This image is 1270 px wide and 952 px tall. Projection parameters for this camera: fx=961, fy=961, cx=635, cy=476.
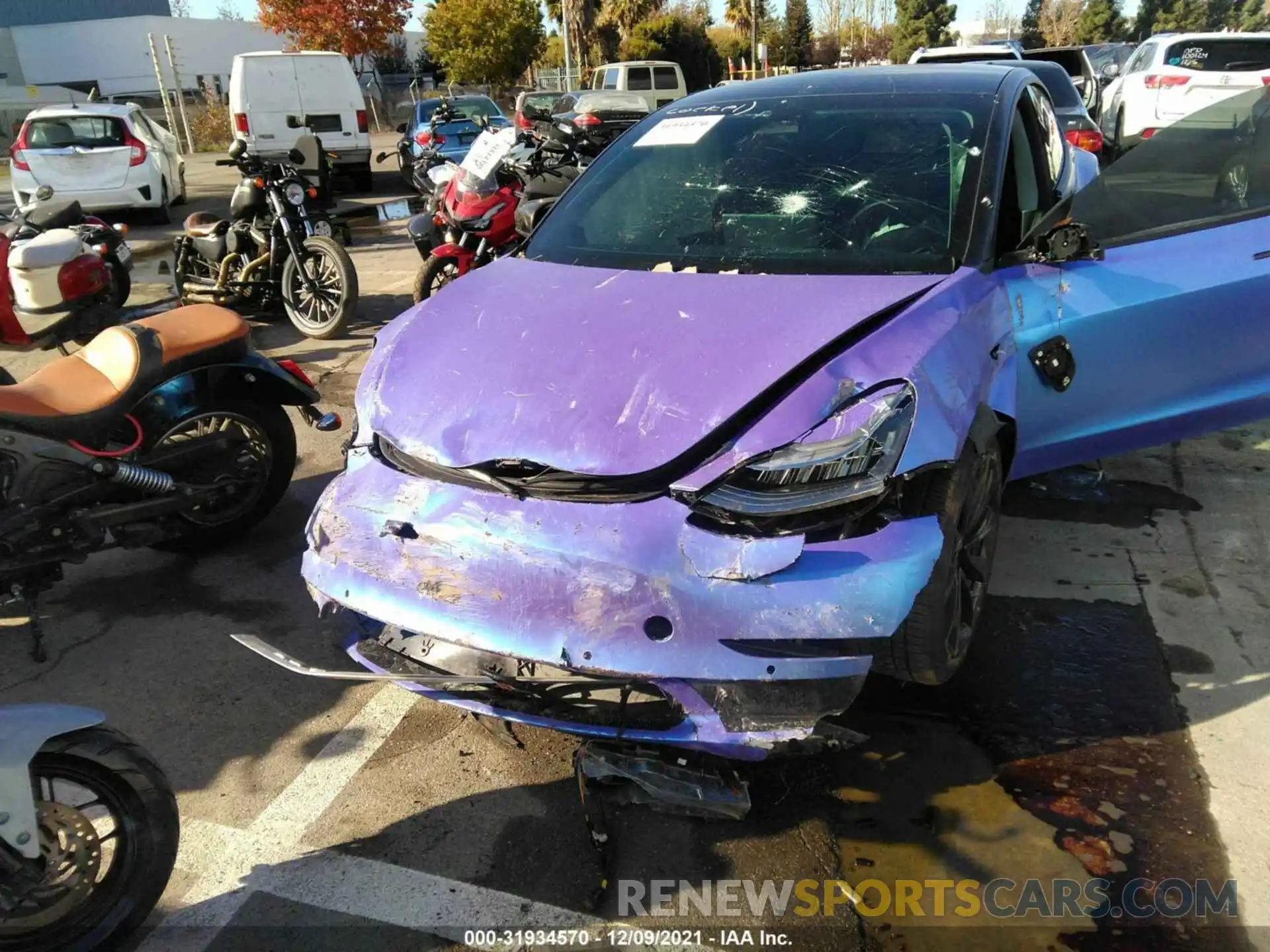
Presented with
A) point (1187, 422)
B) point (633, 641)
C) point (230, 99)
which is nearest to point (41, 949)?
point (633, 641)

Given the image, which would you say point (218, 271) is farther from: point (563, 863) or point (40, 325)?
point (563, 863)

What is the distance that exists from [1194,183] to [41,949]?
4.85m

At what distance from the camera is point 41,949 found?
2207 mm

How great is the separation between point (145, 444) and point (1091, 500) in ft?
13.8

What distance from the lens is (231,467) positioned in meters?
4.26

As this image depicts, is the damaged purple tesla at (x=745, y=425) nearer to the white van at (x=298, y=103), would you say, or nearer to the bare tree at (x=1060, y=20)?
the white van at (x=298, y=103)

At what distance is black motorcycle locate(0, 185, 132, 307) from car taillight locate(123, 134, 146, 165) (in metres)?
6.14

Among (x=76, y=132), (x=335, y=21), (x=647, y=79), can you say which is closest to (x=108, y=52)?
(x=335, y=21)

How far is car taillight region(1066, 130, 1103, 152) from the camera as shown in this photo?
8.82 metres

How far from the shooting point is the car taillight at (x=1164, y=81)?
1076cm

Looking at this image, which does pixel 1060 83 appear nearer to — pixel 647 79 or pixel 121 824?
pixel 121 824

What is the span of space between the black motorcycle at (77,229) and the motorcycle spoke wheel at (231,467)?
349 cm

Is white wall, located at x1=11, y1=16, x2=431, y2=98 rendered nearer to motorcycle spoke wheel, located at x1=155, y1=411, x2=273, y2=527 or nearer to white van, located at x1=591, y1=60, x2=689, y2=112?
white van, located at x1=591, y1=60, x2=689, y2=112

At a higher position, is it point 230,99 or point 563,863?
point 230,99
